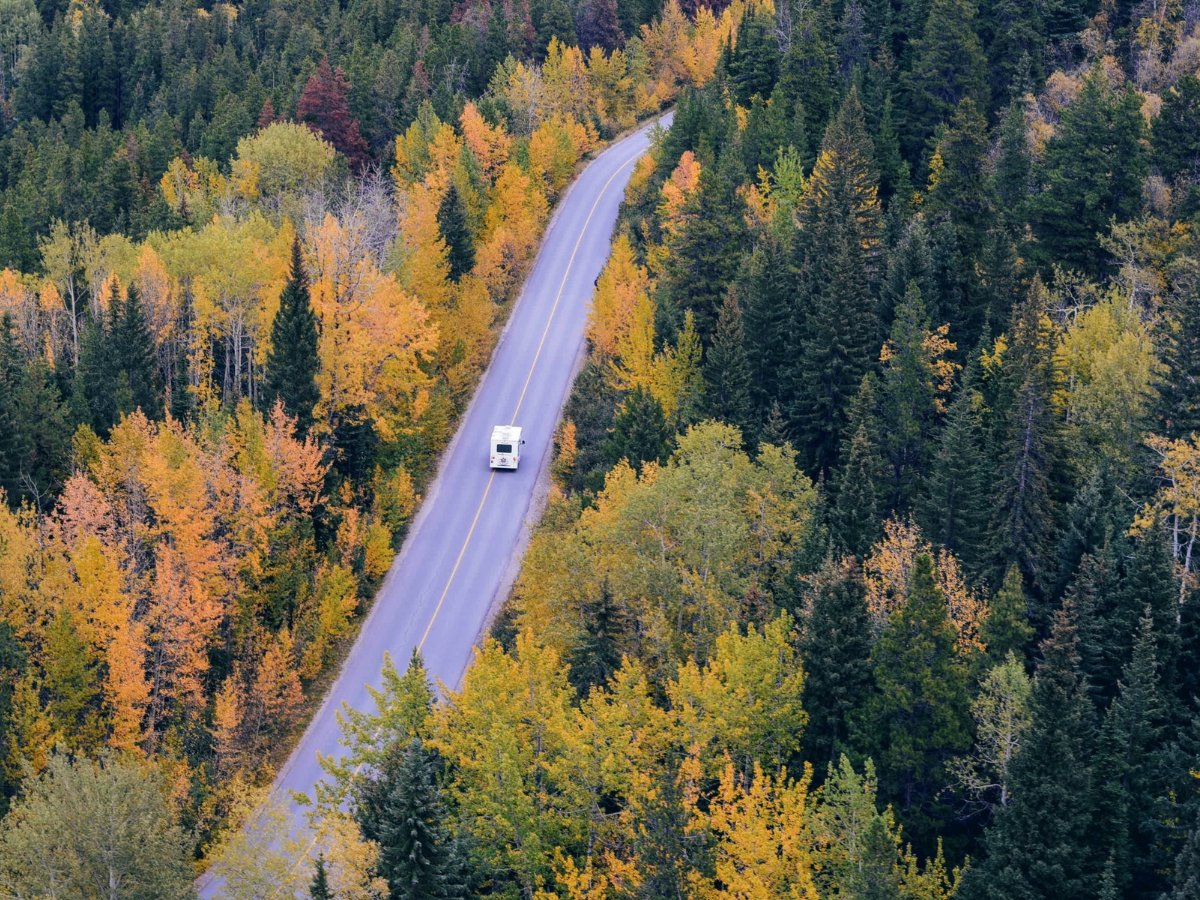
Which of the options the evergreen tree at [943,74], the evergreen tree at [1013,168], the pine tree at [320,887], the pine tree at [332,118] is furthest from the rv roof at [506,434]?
the pine tree at [332,118]

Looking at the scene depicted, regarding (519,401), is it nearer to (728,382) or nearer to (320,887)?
(728,382)

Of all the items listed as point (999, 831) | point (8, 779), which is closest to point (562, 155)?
point (8, 779)

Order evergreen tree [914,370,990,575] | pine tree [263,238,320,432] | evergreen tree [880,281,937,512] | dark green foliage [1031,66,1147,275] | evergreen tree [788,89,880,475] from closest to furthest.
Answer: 1. evergreen tree [914,370,990,575]
2. evergreen tree [880,281,937,512]
3. evergreen tree [788,89,880,475]
4. dark green foliage [1031,66,1147,275]
5. pine tree [263,238,320,432]

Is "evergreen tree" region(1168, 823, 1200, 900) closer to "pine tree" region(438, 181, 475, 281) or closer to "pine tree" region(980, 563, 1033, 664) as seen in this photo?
"pine tree" region(980, 563, 1033, 664)

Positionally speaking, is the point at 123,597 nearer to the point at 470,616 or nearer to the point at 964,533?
the point at 470,616

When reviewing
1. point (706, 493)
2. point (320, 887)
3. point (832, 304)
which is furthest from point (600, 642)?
point (832, 304)

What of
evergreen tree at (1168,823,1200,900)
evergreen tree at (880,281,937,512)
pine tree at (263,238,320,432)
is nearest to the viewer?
evergreen tree at (1168,823,1200,900)

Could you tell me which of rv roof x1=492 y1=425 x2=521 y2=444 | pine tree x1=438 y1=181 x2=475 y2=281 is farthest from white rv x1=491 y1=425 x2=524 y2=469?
pine tree x1=438 y1=181 x2=475 y2=281
